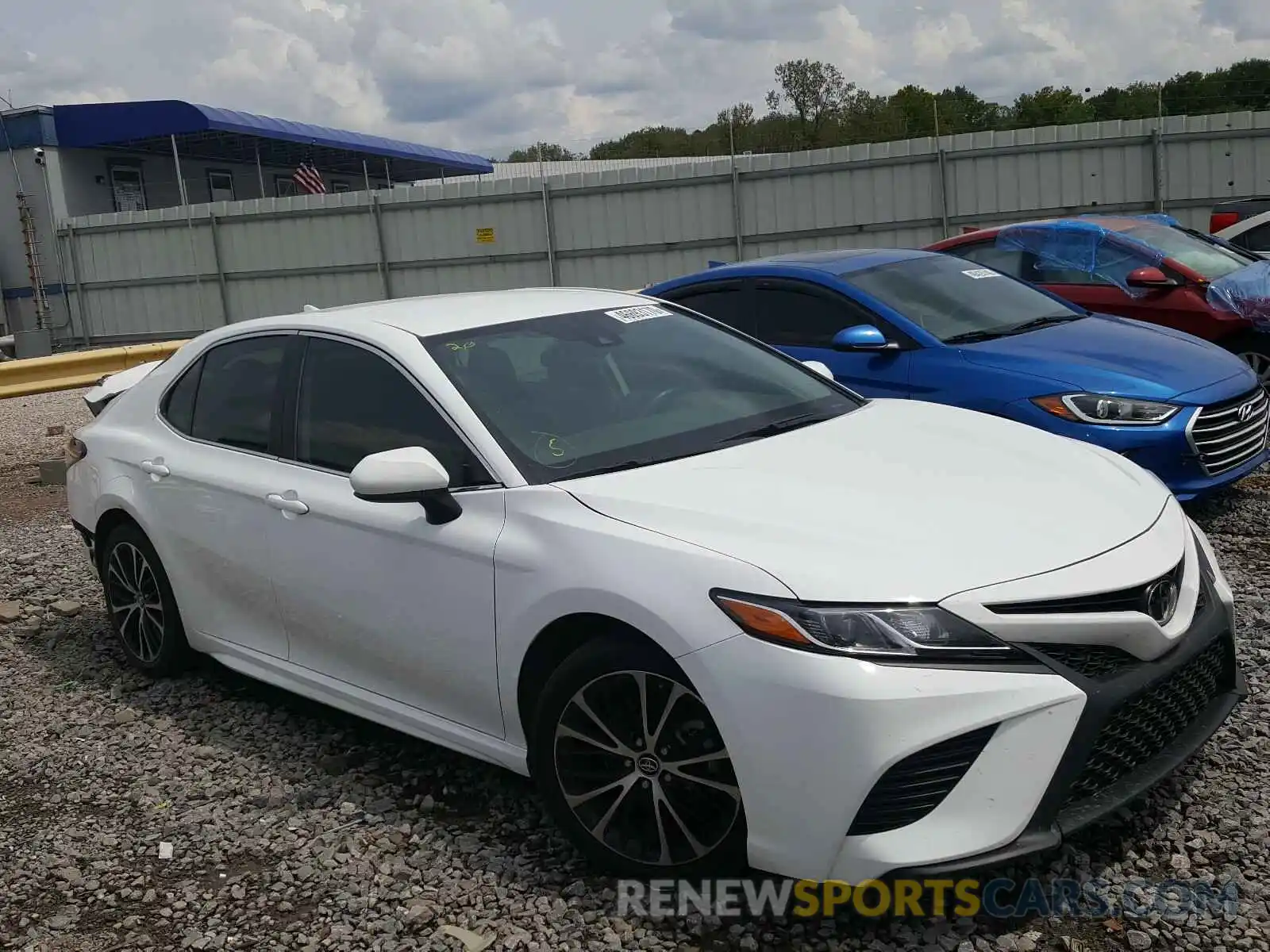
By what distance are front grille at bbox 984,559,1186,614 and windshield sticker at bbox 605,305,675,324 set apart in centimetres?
203

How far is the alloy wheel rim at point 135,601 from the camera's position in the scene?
4914 mm

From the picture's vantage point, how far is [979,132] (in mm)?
18938

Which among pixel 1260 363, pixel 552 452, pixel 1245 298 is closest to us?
pixel 552 452

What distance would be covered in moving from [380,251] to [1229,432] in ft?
62.2

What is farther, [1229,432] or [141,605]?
[1229,432]

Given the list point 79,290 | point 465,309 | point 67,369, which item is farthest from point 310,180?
point 465,309

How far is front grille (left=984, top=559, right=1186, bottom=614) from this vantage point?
270 centimetres

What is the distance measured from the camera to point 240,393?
4555 millimetres

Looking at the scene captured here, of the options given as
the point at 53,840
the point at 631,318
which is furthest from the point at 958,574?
the point at 53,840

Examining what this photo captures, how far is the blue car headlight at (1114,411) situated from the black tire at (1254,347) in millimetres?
3344

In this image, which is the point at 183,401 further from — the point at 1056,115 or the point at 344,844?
the point at 1056,115

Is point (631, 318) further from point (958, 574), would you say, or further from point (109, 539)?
point (109, 539)

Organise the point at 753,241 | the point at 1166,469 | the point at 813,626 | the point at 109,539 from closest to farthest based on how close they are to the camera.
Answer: the point at 813,626
the point at 109,539
the point at 1166,469
the point at 753,241

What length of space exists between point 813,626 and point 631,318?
1.95m
